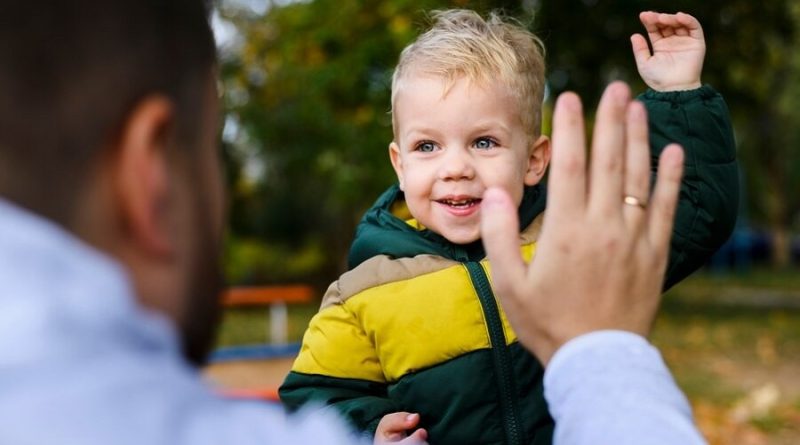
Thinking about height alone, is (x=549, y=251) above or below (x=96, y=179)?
below

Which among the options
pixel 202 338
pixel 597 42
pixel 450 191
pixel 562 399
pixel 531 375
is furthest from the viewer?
pixel 597 42

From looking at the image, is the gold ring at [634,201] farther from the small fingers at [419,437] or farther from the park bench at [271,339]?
the park bench at [271,339]

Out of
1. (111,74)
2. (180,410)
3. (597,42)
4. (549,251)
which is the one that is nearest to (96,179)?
(111,74)

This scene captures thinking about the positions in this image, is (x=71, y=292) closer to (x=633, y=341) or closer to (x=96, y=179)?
(x=96, y=179)

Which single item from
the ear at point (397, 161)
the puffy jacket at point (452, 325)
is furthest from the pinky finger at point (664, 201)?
the ear at point (397, 161)

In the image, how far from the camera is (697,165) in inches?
69.3

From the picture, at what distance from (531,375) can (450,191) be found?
40cm

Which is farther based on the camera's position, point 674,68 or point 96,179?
point 674,68

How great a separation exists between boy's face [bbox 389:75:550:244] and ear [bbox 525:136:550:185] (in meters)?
0.04

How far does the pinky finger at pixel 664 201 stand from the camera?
3.39 feet

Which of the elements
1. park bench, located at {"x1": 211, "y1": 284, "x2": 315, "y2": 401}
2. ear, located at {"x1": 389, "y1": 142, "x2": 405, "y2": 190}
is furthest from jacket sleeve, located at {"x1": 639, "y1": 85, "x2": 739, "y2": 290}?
park bench, located at {"x1": 211, "y1": 284, "x2": 315, "y2": 401}

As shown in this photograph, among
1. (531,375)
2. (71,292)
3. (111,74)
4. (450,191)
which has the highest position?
(111,74)

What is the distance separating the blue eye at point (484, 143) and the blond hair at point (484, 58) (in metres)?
0.09

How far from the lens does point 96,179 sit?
773mm
